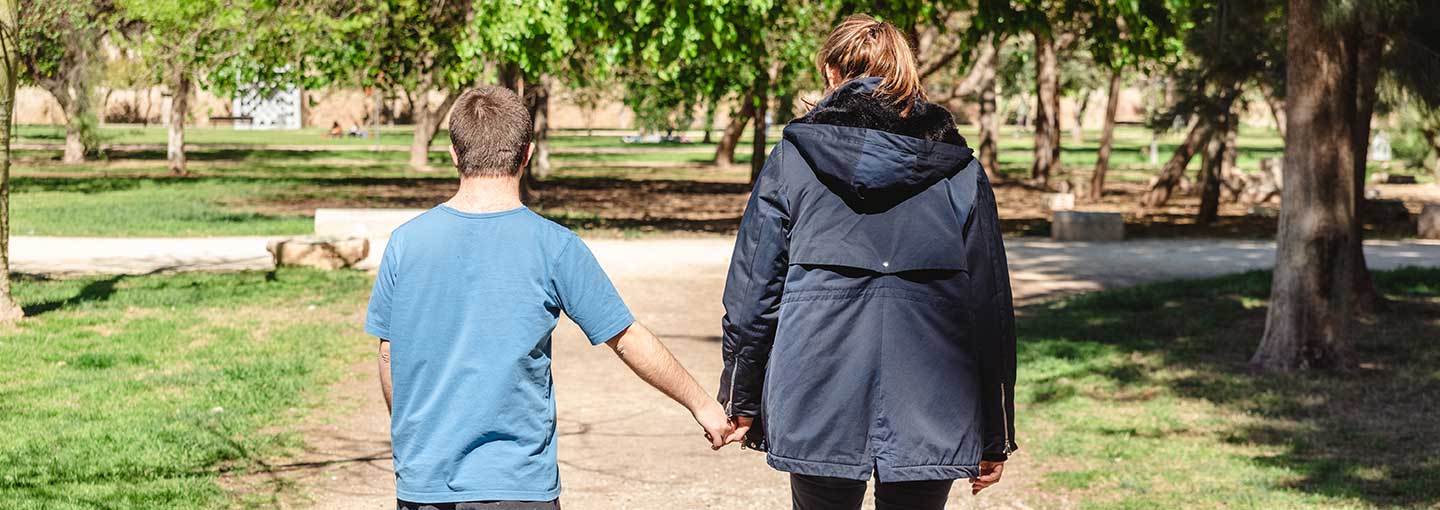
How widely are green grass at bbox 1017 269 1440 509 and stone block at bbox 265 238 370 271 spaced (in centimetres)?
634

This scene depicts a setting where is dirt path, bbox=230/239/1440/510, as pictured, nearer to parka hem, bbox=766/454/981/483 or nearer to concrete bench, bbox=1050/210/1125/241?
parka hem, bbox=766/454/981/483

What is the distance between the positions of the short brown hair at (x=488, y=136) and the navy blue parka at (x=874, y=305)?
52 centimetres

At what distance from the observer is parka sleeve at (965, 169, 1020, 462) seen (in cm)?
317

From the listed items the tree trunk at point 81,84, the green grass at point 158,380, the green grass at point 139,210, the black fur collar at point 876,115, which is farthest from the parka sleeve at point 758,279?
the tree trunk at point 81,84

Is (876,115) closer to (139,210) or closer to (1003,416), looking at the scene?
(1003,416)

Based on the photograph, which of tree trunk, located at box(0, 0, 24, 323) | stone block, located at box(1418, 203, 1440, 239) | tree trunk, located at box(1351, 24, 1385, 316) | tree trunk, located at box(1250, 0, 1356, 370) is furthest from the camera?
stone block, located at box(1418, 203, 1440, 239)

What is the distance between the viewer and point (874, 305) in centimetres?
311

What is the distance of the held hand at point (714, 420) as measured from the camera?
10.7 feet

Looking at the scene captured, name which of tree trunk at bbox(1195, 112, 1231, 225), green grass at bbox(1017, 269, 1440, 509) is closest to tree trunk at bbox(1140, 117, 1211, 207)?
tree trunk at bbox(1195, 112, 1231, 225)

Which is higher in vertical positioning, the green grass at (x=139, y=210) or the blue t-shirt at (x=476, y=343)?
the blue t-shirt at (x=476, y=343)

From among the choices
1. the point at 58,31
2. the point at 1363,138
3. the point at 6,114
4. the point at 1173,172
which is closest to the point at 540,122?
the point at 1173,172

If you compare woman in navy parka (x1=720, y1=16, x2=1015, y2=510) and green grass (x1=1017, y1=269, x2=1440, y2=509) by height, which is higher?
woman in navy parka (x1=720, y1=16, x2=1015, y2=510)

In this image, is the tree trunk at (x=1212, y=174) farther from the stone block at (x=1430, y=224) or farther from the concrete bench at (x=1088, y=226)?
the stone block at (x=1430, y=224)

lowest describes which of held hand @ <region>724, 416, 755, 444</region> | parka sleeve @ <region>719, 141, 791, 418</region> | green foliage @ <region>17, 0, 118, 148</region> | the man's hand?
the man's hand
